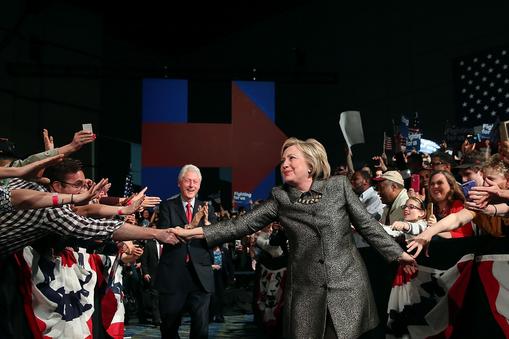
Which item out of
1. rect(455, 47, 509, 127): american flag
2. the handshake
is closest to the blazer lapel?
the handshake

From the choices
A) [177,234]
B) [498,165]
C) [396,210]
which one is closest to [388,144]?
[396,210]

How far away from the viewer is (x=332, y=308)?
3680 mm

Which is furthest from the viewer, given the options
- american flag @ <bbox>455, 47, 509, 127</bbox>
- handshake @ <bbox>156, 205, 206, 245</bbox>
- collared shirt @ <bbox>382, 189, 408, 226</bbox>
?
american flag @ <bbox>455, 47, 509, 127</bbox>

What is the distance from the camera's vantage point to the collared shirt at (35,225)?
3.75m

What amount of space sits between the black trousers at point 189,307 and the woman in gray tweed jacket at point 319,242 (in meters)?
2.06

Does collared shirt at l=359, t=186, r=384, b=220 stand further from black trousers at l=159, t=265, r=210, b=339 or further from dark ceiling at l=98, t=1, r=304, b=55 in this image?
dark ceiling at l=98, t=1, r=304, b=55

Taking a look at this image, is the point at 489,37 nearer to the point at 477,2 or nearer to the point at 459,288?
the point at 477,2

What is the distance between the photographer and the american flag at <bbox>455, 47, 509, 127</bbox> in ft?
40.9

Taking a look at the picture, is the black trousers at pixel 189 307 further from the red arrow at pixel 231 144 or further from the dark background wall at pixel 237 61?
the red arrow at pixel 231 144

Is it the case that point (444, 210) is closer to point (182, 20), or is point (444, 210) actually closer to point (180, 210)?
point (180, 210)

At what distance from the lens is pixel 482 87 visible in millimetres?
12938

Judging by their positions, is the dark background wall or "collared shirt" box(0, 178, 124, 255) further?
the dark background wall

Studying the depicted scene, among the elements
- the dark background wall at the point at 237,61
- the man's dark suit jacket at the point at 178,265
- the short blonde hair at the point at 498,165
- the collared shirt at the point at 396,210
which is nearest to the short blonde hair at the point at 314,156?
the short blonde hair at the point at 498,165

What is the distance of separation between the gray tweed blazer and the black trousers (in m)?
2.09
